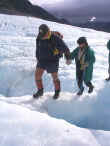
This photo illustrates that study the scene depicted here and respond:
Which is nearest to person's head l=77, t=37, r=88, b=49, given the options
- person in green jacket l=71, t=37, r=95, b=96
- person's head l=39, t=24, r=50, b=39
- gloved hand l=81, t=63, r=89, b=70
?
person in green jacket l=71, t=37, r=95, b=96

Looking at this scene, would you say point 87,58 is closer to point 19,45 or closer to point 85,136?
point 85,136

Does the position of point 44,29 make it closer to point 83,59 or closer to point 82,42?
point 82,42

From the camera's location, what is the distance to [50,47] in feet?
14.4

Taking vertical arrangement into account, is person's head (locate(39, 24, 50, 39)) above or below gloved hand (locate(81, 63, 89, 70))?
above

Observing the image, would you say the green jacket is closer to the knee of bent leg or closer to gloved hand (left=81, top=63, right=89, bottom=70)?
gloved hand (left=81, top=63, right=89, bottom=70)

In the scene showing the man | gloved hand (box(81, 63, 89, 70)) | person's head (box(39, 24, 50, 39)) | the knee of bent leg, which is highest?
person's head (box(39, 24, 50, 39))

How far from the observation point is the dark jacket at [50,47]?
4379 millimetres

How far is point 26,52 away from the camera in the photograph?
1079cm

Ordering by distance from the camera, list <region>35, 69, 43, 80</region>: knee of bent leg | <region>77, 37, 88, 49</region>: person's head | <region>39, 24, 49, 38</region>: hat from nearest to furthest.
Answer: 1. <region>39, 24, 49, 38</region>: hat
2. <region>35, 69, 43, 80</region>: knee of bent leg
3. <region>77, 37, 88, 49</region>: person's head

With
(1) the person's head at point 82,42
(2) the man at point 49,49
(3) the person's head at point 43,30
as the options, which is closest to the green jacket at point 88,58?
(1) the person's head at point 82,42

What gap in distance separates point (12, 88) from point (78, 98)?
8.84 feet

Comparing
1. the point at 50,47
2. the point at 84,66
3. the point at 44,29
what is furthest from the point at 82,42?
the point at 44,29

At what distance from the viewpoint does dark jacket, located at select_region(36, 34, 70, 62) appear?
14.4 ft

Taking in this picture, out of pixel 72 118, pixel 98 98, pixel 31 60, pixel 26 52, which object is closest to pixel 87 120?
pixel 72 118
